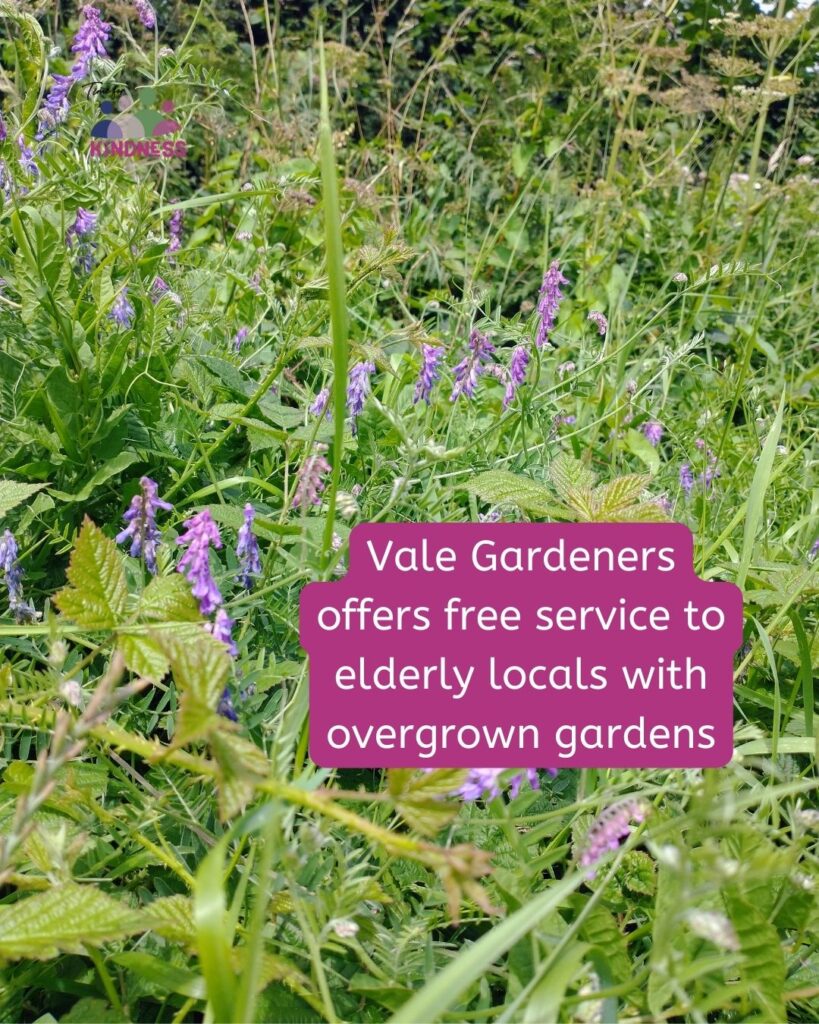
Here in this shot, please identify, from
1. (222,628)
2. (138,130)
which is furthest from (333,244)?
(138,130)

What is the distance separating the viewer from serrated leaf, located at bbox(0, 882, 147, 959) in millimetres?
756

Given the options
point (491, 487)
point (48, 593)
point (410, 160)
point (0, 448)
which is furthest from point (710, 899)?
point (410, 160)

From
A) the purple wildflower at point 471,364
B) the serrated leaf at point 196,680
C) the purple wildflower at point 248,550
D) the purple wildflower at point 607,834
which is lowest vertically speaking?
the purple wildflower at point 607,834

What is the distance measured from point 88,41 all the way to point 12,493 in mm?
829

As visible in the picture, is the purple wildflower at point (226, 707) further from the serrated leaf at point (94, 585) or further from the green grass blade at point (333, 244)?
the green grass blade at point (333, 244)

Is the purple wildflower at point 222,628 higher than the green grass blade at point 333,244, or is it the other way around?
the green grass blade at point 333,244

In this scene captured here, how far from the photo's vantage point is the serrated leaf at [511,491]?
1.22 m

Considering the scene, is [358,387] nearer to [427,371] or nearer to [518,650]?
[427,371]

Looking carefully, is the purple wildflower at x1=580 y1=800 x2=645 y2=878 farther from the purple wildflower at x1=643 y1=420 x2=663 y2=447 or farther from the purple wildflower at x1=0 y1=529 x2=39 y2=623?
the purple wildflower at x1=643 y1=420 x2=663 y2=447

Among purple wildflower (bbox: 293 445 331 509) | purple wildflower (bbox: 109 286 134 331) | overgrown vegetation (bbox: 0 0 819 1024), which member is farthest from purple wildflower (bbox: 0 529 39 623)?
purple wildflower (bbox: 109 286 134 331)

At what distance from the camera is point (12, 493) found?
1177 mm

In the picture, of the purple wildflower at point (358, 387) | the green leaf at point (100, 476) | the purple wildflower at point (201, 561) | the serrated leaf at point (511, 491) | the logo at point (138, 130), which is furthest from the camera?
the logo at point (138, 130)

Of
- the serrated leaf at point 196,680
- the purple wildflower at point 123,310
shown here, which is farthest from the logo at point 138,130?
the serrated leaf at point 196,680

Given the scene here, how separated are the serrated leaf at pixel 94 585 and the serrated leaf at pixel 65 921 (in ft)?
0.82
